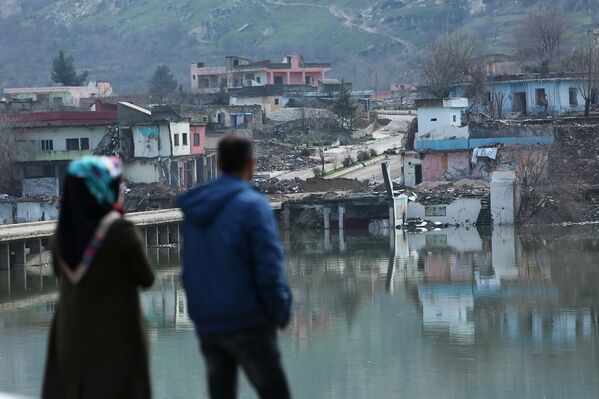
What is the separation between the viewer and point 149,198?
178 feet

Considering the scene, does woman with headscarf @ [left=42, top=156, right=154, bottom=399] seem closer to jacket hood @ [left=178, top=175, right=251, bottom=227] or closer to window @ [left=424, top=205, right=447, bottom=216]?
jacket hood @ [left=178, top=175, right=251, bottom=227]

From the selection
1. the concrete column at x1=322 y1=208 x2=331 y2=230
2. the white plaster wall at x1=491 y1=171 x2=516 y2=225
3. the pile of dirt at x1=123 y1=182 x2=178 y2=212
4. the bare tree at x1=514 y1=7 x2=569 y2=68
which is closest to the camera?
the white plaster wall at x1=491 y1=171 x2=516 y2=225

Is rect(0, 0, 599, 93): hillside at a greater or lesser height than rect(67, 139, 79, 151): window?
greater

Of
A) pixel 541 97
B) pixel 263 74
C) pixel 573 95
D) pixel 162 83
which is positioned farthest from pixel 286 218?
pixel 162 83

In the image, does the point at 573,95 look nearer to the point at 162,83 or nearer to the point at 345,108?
the point at 345,108

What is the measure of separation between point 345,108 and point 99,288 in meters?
69.3

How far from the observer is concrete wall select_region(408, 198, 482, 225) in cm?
4997

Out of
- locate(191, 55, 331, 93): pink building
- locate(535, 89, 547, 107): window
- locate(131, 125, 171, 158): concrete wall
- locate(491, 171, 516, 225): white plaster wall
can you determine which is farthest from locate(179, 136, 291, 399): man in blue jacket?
locate(191, 55, 331, 93): pink building

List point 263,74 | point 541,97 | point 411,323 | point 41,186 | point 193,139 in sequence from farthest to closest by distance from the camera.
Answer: point 263,74
point 541,97
point 193,139
point 41,186
point 411,323

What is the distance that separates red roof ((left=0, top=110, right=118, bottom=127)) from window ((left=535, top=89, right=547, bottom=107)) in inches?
739

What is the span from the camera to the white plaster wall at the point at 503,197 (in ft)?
161

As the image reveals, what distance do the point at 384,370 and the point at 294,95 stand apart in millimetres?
63941

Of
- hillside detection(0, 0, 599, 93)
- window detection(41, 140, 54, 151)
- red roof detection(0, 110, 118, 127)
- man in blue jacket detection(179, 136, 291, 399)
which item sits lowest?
man in blue jacket detection(179, 136, 291, 399)

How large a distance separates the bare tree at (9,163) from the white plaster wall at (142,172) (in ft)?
14.0
